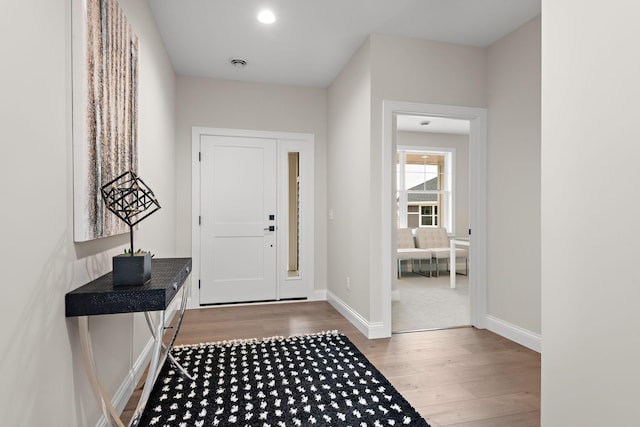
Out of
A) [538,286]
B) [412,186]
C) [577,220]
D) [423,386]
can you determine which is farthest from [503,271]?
[412,186]

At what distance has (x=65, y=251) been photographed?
4.36ft

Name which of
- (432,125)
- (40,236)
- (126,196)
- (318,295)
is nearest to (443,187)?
(432,125)

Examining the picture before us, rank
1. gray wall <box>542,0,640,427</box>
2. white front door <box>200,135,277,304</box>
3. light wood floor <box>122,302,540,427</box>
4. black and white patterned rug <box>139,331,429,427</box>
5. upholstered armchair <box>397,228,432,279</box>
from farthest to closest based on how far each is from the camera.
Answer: upholstered armchair <box>397,228,432,279</box>, white front door <box>200,135,277,304</box>, light wood floor <box>122,302,540,427</box>, black and white patterned rug <box>139,331,429,427</box>, gray wall <box>542,0,640,427</box>

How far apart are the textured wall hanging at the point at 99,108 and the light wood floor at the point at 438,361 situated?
120 cm

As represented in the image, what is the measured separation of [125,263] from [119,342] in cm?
77

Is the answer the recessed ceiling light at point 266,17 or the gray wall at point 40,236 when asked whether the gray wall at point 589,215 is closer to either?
the gray wall at point 40,236

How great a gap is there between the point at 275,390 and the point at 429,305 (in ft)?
8.61

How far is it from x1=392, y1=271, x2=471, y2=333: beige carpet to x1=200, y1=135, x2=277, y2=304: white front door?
1613 millimetres


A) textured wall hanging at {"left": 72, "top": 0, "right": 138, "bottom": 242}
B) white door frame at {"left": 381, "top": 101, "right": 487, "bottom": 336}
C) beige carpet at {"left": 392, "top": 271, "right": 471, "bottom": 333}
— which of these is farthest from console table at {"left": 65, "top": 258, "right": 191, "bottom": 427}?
beige carpet at {"left": 392, "top": 271, "right": 471, "bottom": 333}

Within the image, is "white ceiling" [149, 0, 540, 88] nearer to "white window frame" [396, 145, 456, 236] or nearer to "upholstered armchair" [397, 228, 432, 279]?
"white window frame" [396, 145, 456, 236]

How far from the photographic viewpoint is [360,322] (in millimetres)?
3277

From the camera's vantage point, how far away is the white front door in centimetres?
414

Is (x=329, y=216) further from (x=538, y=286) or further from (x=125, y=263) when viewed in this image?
(x=125, y=263)

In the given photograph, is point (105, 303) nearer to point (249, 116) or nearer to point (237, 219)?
point (237, 219)
